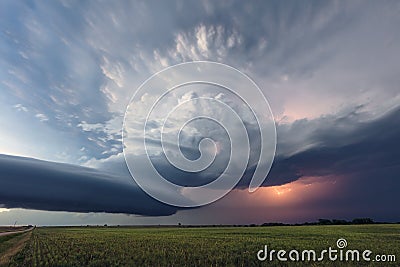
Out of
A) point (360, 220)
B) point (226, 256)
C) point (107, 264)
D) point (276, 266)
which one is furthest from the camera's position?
point (360, 220)

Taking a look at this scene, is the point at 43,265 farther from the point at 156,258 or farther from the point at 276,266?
the point at 276,266

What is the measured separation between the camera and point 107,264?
21.3 metres

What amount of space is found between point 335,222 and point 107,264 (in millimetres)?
177521

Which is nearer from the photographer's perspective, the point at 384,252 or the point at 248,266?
the point at 248,266

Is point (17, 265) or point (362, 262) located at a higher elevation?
point (362, 262)

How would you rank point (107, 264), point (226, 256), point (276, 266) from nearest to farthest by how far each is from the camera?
1. point (276, 266)
2. point (107, 264)
3. point (226, 256)

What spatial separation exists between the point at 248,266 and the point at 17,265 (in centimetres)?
1661

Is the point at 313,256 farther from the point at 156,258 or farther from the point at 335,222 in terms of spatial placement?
the point at 335,222

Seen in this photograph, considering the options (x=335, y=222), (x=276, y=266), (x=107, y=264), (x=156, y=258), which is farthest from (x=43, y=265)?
(x=335, y=222)

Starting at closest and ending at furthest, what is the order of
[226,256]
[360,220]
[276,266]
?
[276,266]
[226,256]
[360,220]

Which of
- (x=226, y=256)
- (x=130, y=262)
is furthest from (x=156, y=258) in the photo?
(x=226, y=256)

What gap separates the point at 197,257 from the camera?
23.5 metres

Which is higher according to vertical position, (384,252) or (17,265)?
→ (384,252)

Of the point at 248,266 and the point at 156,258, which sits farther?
the point at 156,258
